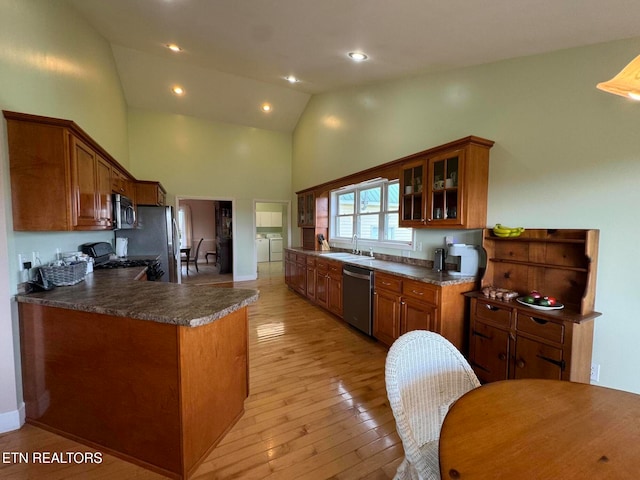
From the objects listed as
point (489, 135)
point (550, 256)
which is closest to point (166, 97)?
point (489, 135)

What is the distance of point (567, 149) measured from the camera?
2.12m

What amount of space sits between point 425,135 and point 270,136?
4.58 m

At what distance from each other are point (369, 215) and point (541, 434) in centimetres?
374

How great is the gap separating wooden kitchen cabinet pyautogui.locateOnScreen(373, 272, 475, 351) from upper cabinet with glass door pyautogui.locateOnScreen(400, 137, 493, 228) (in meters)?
0.65

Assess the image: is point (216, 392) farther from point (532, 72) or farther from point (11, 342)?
point (532, 72)

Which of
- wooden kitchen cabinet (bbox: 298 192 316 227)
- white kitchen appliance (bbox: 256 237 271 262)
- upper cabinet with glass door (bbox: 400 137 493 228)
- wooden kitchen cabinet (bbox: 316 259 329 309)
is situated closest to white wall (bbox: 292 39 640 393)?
upper cabinet with glass door (bbox: 400 137 493 228)

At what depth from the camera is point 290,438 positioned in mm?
1812

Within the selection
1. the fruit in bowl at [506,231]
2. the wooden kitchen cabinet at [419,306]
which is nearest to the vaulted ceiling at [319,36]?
the fruit in bowl at [506,231]

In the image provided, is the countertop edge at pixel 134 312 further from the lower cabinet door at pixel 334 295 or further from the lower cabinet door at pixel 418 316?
the lower cabinet door at pixel 334 295

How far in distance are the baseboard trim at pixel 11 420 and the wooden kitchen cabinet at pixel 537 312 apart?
11.3 ft

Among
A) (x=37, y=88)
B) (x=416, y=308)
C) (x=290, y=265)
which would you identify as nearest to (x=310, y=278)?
(x=290, y=265)

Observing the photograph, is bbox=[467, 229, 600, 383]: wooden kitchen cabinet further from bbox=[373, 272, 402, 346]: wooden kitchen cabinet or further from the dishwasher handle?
the dishwasher handle

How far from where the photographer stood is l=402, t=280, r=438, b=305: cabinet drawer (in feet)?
8.27
